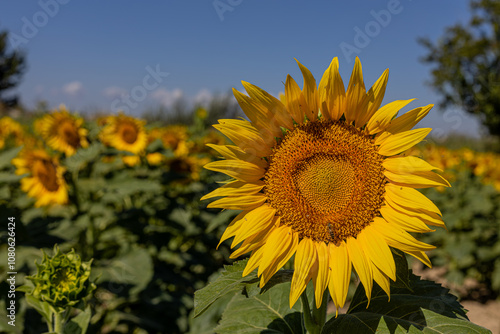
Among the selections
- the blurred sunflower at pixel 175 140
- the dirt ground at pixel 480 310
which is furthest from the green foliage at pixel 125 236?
the dirt ground at pixel 480 310

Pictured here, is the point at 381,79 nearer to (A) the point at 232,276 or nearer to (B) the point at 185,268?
(A) the point at 232,276

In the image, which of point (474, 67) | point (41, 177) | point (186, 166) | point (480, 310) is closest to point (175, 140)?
point (186, 166)

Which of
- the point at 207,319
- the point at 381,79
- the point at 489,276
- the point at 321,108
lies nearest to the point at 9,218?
the point at 207,319

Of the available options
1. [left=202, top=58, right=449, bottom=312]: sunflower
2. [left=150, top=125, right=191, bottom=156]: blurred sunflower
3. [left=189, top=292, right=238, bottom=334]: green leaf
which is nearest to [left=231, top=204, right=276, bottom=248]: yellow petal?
[left=202, top=58, right=449, bottom=312]: sunflower

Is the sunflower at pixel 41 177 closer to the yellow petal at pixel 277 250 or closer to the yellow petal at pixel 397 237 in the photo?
→ the yellow petal at pixel 277 250

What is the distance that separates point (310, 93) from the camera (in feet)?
4.33

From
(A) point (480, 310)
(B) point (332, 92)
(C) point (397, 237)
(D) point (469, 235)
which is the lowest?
(A) point (480, 310)

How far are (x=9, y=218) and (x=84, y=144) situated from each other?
1506 mm

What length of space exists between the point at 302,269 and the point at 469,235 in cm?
587

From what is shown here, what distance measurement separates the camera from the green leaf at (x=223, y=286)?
1.17 metres

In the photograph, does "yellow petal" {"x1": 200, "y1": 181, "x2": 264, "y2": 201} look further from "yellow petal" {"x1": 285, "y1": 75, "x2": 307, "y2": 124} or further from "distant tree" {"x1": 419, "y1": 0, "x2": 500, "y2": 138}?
"distant tree" {"x1": 419, "y1": 0, "x2": 500, "y2": 138}

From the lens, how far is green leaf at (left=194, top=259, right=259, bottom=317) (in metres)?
1.17

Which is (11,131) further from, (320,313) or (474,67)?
(474,67)

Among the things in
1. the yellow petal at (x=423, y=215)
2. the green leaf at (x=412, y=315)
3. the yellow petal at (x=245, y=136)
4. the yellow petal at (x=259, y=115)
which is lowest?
the green leaf at (x=412, y=315)
